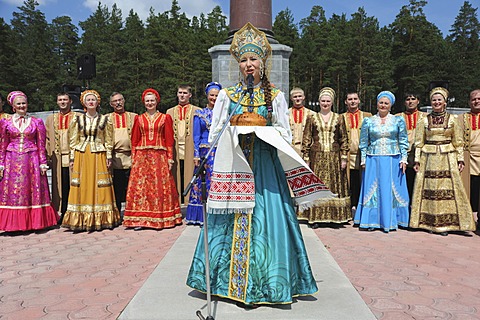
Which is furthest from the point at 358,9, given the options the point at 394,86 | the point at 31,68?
Result: the point at 31,68

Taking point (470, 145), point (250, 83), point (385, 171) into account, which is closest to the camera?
point (250, 83)

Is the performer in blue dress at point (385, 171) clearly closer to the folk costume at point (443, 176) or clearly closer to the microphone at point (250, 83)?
the folk costume at point (443, 176)

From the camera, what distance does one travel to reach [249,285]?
2959 millimetres

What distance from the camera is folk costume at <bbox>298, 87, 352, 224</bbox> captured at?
6422 mm

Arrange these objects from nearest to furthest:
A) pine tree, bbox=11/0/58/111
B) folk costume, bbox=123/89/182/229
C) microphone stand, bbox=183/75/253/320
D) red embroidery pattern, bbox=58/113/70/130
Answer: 1. microphone stand, bbox=183/75/253/320
2. folk costume, bbox=123/89/182/229
3. red embroidery pattern, bbox=58/113/70/130
4. pine tree, bbox=11/0/58/111

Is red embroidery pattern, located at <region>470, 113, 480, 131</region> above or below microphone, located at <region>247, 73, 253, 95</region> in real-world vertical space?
above

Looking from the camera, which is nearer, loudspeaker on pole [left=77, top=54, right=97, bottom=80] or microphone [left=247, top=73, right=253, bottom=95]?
microphone [left=247, top=73, right=253, bottom=95]

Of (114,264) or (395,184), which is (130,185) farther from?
(395,184)

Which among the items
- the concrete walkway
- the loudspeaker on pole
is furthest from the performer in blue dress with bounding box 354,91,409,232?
the loudspeaker on pole

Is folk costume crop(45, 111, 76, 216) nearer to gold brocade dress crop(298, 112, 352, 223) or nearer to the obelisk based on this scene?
the obelisk

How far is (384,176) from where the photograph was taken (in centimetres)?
627

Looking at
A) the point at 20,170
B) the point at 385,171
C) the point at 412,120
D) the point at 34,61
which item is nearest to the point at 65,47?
the point at 34,61

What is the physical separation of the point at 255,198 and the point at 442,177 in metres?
4.17

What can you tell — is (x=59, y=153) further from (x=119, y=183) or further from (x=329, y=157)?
(x=329, y=157)
